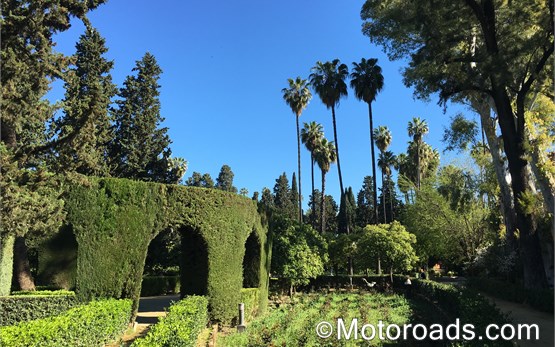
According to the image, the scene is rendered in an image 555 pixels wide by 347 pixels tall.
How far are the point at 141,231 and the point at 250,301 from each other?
5882 mm

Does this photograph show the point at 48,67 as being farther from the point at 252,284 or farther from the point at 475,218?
the point at 475,218

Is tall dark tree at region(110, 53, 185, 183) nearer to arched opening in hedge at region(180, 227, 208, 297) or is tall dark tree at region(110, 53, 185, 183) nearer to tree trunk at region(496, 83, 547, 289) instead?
arched opening in hedge at region(180, 227, 208, 297)

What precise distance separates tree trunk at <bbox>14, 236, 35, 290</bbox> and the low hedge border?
1960 cm

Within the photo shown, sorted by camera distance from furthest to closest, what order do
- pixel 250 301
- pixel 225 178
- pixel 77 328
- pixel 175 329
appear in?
pixel 225 178
pixel 250 301
pixel 77 328
pixel 175 329

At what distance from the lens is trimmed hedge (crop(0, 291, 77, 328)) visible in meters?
11.3

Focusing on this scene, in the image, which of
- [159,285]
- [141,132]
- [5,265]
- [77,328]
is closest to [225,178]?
[141,132]

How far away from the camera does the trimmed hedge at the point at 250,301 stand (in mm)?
15337

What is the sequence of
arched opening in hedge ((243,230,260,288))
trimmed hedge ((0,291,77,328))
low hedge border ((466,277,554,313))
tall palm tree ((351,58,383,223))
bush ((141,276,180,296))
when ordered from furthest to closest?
1. tall palm tree ((351,58,383,223))
2. bush ((141,276,180,296))
3. arched opening in hedge ((243,230,260,288))
4. low hedge border ((466,277,554,313))
5. trimmed hedge ((0,291,77,328))

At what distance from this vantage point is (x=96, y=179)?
39.4 feet

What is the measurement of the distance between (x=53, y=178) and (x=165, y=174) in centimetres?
2370

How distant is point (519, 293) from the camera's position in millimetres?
17109

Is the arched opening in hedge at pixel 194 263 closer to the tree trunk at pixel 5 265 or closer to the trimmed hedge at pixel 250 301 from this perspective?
the trimmed hedge at pixel 250 301

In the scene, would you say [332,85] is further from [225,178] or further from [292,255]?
[225,178]

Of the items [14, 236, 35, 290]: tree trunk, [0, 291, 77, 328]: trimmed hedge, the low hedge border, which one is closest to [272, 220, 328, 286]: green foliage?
the low hedge border
